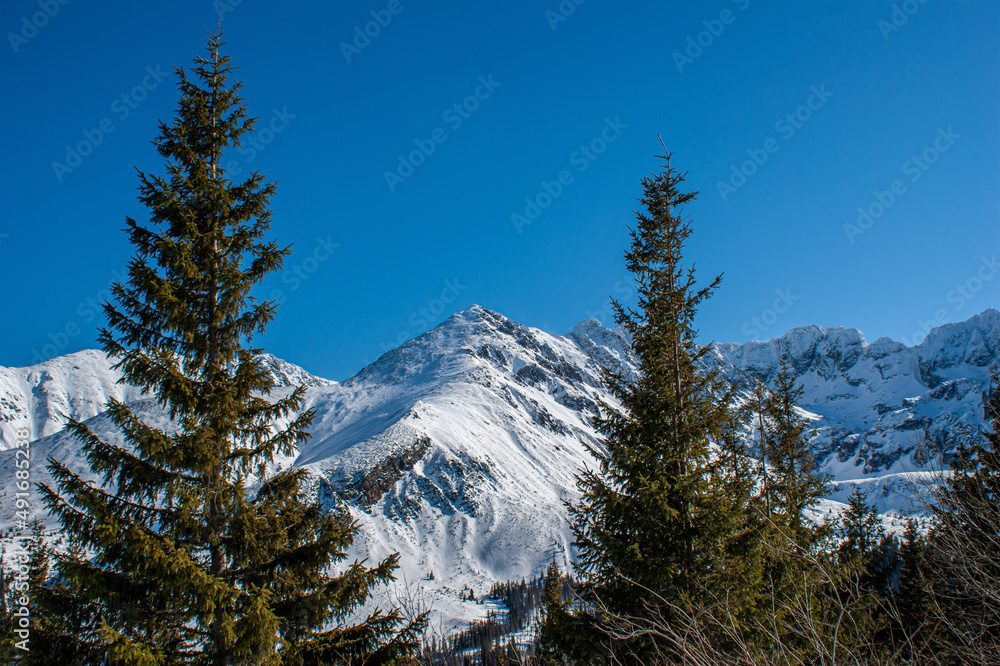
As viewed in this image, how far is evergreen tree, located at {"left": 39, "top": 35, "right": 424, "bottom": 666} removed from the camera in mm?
6969

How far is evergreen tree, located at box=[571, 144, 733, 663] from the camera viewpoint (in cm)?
902

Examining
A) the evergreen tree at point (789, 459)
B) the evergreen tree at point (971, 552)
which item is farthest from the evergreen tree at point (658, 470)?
the evergreen tree at point (789, 459)

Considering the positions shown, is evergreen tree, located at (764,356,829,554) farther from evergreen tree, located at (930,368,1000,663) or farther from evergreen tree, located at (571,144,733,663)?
evergreen tree, located at (571,144,733,663)

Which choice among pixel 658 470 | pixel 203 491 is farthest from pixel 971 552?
pixel 203 491

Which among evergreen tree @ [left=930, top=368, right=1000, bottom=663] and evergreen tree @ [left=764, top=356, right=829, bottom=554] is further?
evergreen tree @ [left=764, top=356, right=829, bottom=554]

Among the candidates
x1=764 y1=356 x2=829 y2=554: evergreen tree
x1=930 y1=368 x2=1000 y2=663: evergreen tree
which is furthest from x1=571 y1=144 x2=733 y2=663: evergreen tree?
x1=764 y1=356 x2=829 y2=554: evergreen tree

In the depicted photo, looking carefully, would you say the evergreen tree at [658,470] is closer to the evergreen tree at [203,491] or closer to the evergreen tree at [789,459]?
the evergreen tree at [203,491]

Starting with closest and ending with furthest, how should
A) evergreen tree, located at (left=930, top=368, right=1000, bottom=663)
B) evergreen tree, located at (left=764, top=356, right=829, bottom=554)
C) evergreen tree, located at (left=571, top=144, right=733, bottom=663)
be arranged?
evergreen tree, located at (left=930, top=368, right=1000, bottom=663) < evergreen tree, located at (left=571, top=144, right=733, bottom=663) < evergreen tree, located at (left=764, top=356, right=829, bottom=554)

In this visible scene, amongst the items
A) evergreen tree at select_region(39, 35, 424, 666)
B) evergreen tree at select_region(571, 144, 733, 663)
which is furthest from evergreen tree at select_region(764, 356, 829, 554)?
evergreen tree at select_region(39, 35, 424, 666)

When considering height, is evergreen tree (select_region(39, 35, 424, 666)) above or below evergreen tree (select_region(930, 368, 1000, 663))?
Answer: above

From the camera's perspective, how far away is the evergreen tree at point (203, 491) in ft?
22.9

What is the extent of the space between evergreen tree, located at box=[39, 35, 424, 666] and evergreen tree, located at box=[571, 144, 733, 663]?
3916 millimetres

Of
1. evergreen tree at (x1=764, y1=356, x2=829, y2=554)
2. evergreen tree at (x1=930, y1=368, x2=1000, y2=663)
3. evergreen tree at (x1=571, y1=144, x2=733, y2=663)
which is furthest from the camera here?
evergreen tree at (x1=764, y1=356, x2=829, y2=554)

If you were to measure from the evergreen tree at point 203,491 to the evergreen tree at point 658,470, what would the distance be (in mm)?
3916
